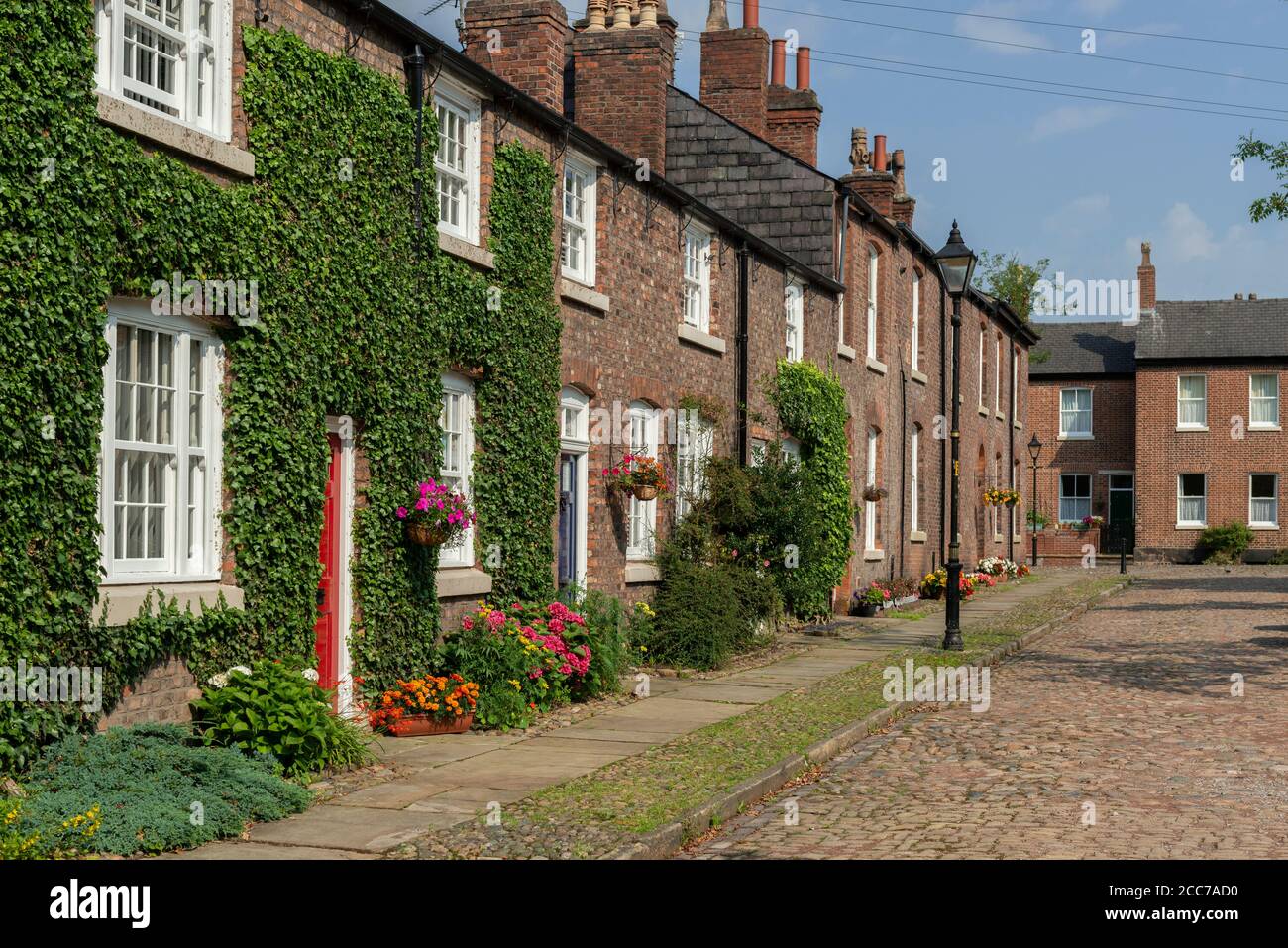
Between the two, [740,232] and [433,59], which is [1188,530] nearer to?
[740,232]

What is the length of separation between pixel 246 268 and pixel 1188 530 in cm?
4780

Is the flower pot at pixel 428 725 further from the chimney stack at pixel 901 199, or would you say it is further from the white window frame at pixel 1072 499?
the white window frame at pixel 1072 499

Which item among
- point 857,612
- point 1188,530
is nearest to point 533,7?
point 857,612

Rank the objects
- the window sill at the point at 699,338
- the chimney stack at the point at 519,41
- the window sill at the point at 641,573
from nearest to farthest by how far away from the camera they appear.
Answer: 1. the chimney stack at the point at 519,41
2. the window sill at the point at 641,573
3. the window sill at the point at 699,338

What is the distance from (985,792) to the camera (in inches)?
373

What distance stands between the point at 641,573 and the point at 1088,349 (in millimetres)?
43468

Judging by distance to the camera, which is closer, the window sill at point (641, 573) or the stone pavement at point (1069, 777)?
the stone pavement at point (1069, 777)

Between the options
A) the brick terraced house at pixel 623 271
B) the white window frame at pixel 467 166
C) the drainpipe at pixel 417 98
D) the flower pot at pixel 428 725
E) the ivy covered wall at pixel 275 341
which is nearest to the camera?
the ivy covered wall at pixel 275 341

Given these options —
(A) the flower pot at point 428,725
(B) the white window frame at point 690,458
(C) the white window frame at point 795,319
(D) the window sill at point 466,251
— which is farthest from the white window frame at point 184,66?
(C) the white window frame at point 795,319

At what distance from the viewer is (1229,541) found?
50.2 metres

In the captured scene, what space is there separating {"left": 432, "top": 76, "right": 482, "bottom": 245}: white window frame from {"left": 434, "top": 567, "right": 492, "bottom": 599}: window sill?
3086mm

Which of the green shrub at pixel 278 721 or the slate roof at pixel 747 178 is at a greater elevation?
the slate roof at pixel 747 178

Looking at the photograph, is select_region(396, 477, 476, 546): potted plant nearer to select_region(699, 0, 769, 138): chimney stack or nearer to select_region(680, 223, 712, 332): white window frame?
select_region(680, 223, 712, 332): white window frame

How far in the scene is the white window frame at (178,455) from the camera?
8875 millimetres
